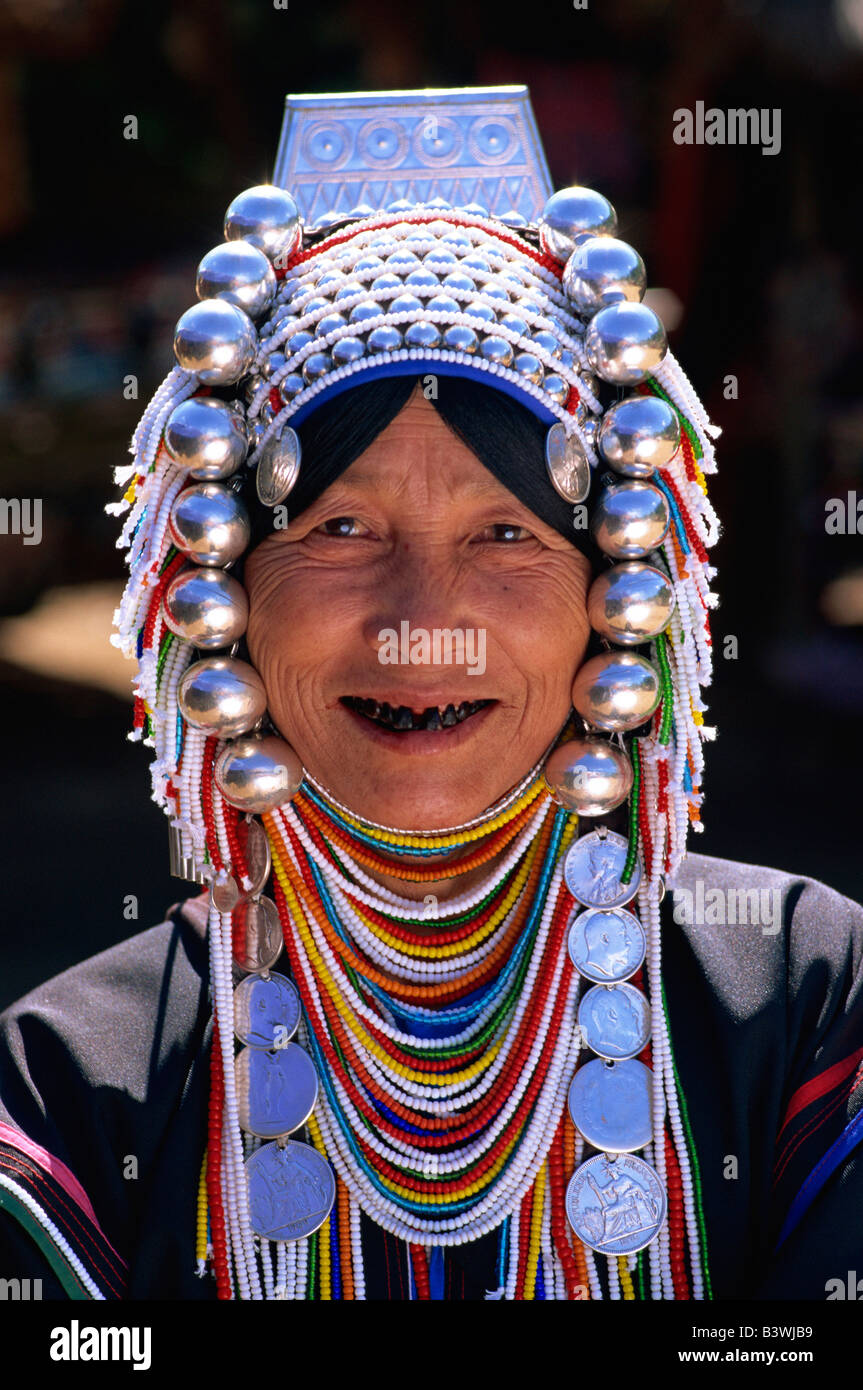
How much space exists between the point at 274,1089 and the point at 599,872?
54 cm

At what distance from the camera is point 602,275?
2131mm

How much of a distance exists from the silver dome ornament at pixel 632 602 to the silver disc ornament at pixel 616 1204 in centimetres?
71

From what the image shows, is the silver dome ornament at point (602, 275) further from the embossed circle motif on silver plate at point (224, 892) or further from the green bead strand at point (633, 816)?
the embossed circle motif on silver plate at point (224, 892)

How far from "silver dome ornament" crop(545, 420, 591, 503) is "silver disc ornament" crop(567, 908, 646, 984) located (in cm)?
59

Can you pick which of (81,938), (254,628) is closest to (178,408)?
(254,628)

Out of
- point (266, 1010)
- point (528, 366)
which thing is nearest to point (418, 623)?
point (528, 366)

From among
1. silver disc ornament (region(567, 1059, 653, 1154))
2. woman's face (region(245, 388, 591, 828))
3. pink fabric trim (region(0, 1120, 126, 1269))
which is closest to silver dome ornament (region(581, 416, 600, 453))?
woman's face (region(245, 388, 591, 828))

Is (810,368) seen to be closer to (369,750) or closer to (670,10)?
(670,10)

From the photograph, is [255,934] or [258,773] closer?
[258,773]

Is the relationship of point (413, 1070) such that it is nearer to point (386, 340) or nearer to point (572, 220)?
point (386, 340)

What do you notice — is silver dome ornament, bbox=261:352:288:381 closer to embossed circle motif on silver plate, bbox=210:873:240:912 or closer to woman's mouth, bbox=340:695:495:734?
woman's mouth, bbox=340:695:495:734

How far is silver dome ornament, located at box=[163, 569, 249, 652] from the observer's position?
6.81 ft

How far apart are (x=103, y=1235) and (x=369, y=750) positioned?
0.72 metres

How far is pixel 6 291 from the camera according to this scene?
8.31 meters
